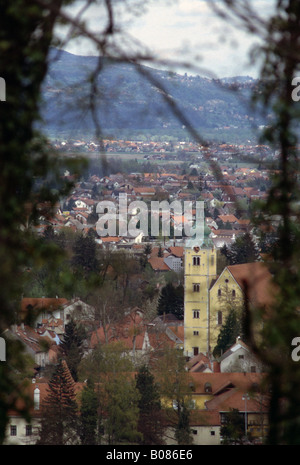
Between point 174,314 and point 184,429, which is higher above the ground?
point 174,314

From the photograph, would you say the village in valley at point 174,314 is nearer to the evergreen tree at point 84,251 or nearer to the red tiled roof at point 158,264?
the red tiled roof at point 158,264

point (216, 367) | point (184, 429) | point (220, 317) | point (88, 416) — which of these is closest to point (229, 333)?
point (216, 367)

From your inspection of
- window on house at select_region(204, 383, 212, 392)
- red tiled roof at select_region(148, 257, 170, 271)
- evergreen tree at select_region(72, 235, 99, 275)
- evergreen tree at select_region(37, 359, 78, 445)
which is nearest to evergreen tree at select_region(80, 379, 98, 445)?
evergreen tree at select_region(37, 359, 78, 445)

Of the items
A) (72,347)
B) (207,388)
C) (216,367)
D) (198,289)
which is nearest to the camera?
(207,388)

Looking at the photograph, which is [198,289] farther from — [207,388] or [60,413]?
[60,413]

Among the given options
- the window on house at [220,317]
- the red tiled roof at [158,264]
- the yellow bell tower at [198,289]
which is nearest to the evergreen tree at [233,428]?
the window on house at [220,317]
